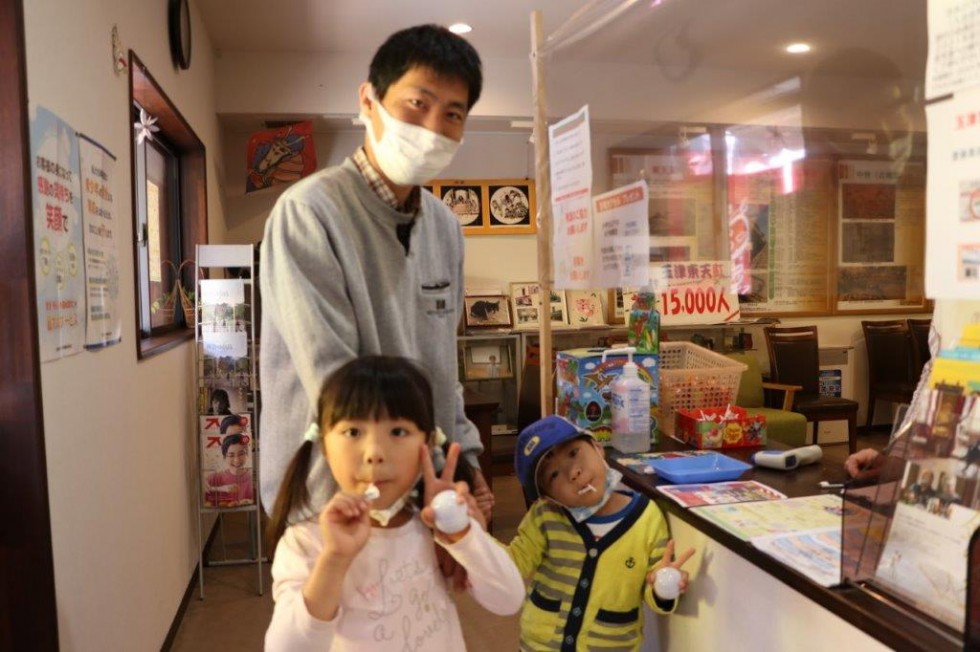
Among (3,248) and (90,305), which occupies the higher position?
(3,248)

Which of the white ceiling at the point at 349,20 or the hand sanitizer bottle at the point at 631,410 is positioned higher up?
the white ceiling at the point at 349,20

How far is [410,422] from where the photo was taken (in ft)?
3.20

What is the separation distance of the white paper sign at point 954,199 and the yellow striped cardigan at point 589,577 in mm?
735

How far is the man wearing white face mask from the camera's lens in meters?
1.02

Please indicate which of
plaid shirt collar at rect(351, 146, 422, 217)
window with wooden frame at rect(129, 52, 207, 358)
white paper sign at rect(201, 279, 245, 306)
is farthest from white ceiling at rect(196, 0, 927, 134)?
white paper sign at rect(201, 279, 245, 306)

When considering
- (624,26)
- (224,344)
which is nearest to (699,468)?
(624,26)

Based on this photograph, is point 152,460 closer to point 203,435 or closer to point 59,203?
point 203,435

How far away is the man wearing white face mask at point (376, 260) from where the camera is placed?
102cm

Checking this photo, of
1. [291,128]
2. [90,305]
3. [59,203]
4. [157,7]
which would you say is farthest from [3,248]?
[291,128]

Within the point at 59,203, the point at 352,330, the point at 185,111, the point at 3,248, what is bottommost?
the point at 352,330

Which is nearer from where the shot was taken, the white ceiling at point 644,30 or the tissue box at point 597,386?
the tissue box at point 597,386

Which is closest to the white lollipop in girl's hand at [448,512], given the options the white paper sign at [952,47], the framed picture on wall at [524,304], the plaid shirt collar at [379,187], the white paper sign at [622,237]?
the plaid shirt collar at [379,187]

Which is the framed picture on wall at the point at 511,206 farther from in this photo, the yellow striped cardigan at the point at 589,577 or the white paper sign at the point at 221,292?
the yellow striped cardigan at the point at 589,577

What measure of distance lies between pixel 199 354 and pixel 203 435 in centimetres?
36
